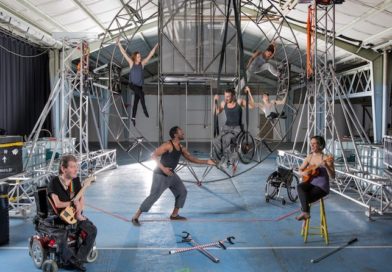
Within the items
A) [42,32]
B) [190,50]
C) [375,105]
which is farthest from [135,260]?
[375,105]

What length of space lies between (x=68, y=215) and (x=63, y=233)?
7.7 inches

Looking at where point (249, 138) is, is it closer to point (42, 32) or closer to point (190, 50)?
point (190, 50)

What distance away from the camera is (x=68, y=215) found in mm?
4379

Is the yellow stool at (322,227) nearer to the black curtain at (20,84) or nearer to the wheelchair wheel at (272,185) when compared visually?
the wheelchair wheel at (272,185)

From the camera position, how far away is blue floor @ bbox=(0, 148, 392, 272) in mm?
4691

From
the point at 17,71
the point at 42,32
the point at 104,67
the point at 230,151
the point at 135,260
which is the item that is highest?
the point at 42,32

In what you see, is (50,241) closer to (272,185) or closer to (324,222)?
(324,222)

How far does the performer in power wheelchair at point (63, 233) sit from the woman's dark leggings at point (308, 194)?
9.08 ft

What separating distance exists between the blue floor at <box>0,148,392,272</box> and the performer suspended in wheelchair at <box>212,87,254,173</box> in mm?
1501

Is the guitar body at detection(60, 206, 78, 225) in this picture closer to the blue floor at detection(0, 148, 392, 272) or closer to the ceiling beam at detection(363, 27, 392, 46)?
the blue floor at detection(0, 148, 392, 272)

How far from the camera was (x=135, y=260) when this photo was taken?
15.8 feet

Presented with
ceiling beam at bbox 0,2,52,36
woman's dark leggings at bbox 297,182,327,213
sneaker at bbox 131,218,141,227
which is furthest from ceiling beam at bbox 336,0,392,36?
ceiling beam at bbox 0,2,52,36

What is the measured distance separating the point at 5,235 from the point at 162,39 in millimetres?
3562

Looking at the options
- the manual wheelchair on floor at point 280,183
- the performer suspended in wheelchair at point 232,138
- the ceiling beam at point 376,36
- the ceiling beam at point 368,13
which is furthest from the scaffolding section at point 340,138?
the performer suspended in wheelchair at point 232,138
